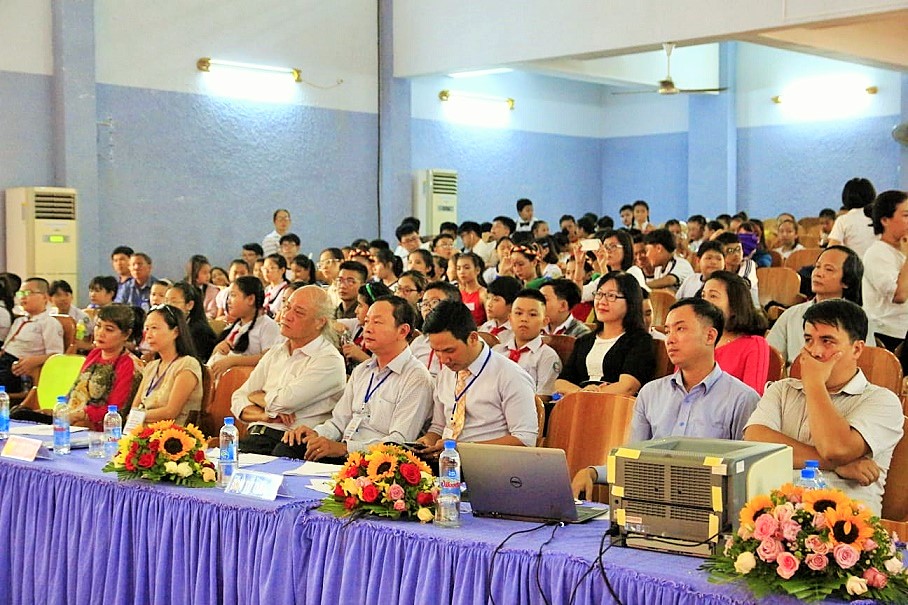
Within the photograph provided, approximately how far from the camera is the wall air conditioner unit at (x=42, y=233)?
9742 millimetres

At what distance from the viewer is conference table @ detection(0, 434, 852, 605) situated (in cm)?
259

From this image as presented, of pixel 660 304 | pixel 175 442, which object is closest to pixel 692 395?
pixel 175 442

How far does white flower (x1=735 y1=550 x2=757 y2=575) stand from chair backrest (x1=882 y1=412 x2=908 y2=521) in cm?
125

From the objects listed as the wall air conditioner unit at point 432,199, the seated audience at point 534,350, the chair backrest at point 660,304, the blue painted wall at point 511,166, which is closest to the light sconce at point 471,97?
the blue painted wall at point 511,166

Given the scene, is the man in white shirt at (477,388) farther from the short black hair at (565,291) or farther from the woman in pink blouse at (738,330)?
the short black hair at (565,291)

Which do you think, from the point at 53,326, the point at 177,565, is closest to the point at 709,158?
the point at 53,326

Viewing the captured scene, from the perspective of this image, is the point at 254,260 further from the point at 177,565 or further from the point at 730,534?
the point at 730,534

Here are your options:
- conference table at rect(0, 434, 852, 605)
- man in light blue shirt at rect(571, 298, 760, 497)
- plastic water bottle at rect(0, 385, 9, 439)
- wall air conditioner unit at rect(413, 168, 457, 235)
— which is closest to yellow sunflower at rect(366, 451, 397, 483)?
conference table at rect(0, 434, 852, 605)

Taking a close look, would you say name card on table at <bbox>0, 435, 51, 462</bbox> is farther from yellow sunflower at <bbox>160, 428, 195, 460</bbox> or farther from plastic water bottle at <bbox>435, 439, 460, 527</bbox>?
plastic water bottle at <bbox>435, 439, 460, 527</bbox>

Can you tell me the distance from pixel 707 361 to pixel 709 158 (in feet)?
39.1

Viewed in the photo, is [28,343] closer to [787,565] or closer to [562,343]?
[562,343]

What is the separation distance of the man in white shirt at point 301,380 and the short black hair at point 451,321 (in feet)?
2.86

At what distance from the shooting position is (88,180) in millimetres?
10258

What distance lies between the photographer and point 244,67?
11.5 m
